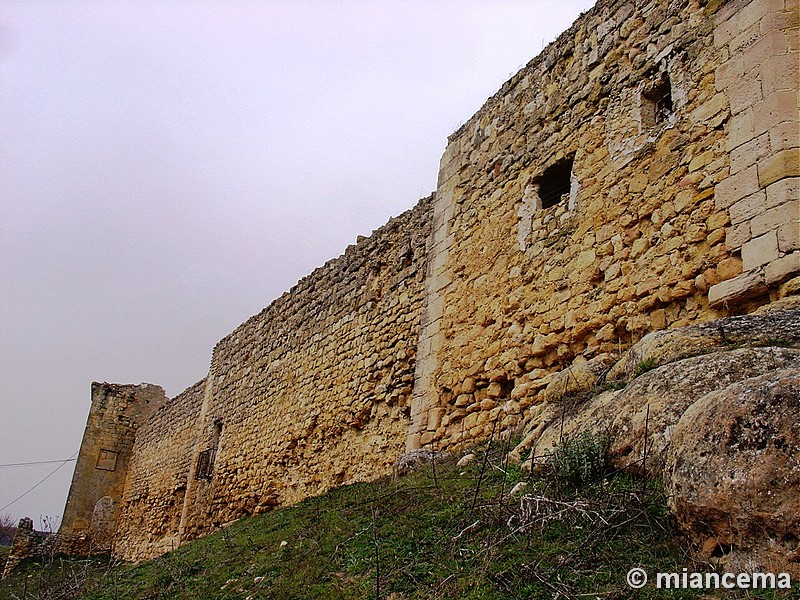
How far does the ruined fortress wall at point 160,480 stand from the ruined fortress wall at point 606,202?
9192 millimetres

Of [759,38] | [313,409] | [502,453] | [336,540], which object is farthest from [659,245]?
[313,409]

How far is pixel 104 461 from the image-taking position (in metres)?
20.4

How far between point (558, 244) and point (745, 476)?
3964 millimetres

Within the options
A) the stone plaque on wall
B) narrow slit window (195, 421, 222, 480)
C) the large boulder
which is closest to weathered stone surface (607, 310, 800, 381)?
the large boulder

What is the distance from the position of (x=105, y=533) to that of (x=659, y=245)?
1780 centimetres

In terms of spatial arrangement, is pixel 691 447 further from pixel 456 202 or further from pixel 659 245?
pixel 456 202

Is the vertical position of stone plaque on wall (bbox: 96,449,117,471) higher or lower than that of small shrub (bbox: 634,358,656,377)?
higher

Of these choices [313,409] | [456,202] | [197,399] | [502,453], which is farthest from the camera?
[197,399]

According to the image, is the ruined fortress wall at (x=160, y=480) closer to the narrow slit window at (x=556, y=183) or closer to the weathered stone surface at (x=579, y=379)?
the narrow slit window at (x=556, y=183)

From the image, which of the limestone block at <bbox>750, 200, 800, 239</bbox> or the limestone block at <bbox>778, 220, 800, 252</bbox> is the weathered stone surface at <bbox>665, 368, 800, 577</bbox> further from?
the limestone block at <bbox>750, 200, 800, 239</bbox>

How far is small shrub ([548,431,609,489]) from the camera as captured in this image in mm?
3598

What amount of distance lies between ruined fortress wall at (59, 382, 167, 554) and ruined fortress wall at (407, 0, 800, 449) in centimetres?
1482

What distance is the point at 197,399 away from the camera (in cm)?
1631

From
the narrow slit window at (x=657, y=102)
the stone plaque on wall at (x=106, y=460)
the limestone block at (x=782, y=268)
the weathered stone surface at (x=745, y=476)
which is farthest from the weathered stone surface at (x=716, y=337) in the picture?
the stone plaque on wall at (x=106, y=460)
